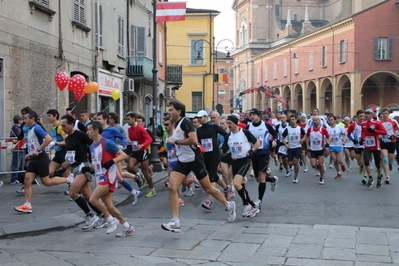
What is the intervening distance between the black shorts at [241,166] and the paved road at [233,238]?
2.42ft

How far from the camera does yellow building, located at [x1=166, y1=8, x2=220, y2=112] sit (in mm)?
43375

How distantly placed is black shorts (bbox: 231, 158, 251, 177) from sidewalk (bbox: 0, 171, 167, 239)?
8.73ft

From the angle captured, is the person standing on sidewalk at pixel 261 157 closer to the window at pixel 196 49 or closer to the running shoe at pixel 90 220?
the running shoe at pixel 90 220

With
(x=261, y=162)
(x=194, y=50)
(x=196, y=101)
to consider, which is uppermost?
(x=194, y=50)

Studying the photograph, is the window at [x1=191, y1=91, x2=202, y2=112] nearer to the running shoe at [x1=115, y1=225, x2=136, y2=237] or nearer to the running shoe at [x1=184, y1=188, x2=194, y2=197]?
the running shoe at [x1=184, y1=188, x2=194, y2=197]

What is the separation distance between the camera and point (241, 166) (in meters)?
9.86

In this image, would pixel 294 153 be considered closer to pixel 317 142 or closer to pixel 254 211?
pixel 317 142

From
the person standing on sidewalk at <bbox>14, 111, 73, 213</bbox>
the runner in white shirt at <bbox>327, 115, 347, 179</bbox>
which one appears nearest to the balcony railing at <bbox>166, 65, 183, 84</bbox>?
the runner in white shirt at <bbox>327, 115, 347, 179</bbox>

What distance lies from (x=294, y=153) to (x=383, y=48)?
36750 mm

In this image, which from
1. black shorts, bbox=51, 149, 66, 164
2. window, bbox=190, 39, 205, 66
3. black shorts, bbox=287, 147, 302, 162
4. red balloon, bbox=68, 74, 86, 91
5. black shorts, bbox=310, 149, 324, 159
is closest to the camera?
black shorts, bbox=51, 149, 66, 164

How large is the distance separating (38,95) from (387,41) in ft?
129

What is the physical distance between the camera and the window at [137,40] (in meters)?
25.7

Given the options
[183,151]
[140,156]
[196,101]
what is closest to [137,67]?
[140,156]

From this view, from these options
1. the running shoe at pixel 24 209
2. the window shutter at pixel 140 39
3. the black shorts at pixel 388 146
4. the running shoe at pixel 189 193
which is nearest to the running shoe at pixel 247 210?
the running shoe at pixel 189 193
